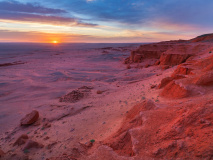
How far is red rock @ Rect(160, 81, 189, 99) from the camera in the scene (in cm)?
458

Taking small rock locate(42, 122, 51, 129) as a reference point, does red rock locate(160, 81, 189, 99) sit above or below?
above

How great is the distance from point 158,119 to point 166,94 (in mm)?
2579

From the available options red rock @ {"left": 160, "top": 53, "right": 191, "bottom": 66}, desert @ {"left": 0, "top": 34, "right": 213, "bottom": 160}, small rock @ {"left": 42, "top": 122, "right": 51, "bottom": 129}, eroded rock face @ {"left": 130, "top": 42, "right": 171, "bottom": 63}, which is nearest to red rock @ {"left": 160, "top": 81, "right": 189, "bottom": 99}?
desert @ {"left": 0, "top": 34, "right": 213, "bottom": 160}

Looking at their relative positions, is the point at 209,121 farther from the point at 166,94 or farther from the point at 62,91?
the point at 62,91

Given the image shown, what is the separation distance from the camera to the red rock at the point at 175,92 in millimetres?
4581

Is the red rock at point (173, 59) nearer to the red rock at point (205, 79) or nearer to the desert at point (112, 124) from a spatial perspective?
the desert at point (112, 124)

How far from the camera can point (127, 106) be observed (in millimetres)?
5668

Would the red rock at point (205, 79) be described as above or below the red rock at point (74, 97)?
above

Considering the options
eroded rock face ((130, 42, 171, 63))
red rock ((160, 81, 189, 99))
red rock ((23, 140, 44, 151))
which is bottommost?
red rock ((23, 140, 44, 151))

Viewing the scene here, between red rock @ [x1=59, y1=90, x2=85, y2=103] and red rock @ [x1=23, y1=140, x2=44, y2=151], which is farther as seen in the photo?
red rock @ [x1=59, y1=90, x2=85, y2=103]

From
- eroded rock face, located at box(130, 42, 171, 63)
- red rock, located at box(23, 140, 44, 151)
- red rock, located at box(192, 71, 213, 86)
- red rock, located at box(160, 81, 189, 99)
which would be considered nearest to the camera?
red rock, located at box(23, 140, 44, 151)

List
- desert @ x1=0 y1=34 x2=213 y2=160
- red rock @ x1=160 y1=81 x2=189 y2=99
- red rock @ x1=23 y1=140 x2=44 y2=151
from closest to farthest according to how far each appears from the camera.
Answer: desert @ x1=0 y1=34 x2=213 y2=160 < red rock @ x1=23 y1=140 x2=44 y2=151 < red rock @ x1=160 y1=81 x2=189 y2=99

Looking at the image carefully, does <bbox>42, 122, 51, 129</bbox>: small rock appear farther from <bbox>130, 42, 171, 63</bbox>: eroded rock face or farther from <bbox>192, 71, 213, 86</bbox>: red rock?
<bbox>130, 42, 171, 63</bbox>: eroded rock face

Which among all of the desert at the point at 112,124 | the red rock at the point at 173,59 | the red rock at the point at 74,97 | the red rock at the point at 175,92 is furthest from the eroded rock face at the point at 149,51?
the red rock at the point at 175,92
